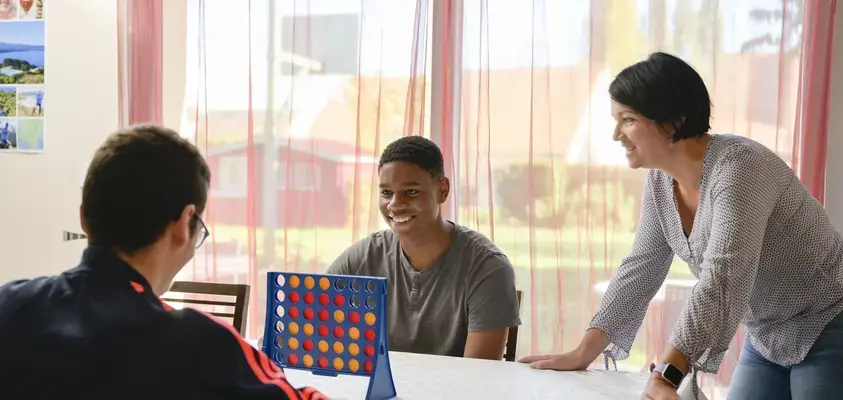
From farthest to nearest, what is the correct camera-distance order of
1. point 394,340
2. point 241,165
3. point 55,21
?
point 55,21
point 241,165
point 394,340

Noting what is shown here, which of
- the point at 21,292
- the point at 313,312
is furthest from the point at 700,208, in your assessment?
the point at 21,292

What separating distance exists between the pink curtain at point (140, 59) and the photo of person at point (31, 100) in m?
0.44

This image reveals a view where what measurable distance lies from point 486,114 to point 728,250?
1.54 meters

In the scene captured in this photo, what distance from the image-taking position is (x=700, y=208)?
1516 mm

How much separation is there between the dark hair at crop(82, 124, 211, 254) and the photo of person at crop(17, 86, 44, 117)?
8.85 feet

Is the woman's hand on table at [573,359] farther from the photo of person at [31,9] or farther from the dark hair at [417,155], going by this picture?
the photo of person at [31,9]

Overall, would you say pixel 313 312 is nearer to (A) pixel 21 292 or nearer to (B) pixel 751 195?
(A) pixel 21 292

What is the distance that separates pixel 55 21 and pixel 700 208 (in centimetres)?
289

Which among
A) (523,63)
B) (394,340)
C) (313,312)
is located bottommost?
(394,340)

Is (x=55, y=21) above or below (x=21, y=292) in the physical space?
above

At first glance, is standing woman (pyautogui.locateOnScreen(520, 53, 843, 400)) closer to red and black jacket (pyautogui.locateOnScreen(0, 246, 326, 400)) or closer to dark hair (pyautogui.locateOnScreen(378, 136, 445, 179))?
dark hair (pyautogui.locateOnScreen(378, 136, 445, 179))

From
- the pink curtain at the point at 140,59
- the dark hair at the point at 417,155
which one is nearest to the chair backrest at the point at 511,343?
the dark hair at the point at 417,155

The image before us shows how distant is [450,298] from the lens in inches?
74.7

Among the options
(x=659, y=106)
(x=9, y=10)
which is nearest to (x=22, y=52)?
(x=9, y=10)
